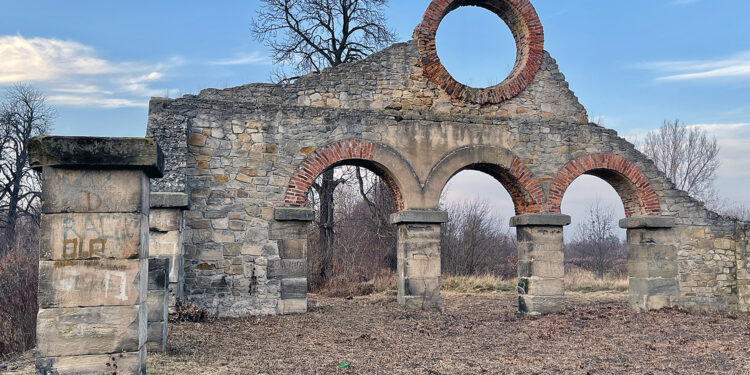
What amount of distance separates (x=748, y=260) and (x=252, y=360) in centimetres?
999

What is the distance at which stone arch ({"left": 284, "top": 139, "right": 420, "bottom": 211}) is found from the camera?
989 centimetres

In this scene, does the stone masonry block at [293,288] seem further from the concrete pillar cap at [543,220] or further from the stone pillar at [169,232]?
the concrete pillar cap at [543,220]

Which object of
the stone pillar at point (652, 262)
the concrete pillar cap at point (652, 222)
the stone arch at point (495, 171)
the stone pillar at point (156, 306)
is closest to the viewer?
the stone pillar at point (156, 306)

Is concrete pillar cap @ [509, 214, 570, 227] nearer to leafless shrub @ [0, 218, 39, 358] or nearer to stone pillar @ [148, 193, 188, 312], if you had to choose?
stone pillar @ [148, 193, 188, 312]

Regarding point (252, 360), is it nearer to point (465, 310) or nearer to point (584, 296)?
point (465, 310)

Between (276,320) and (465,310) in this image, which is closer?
(276,320)

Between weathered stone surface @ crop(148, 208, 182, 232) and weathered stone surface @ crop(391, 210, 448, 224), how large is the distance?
366 cm

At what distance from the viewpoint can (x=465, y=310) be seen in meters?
11.4

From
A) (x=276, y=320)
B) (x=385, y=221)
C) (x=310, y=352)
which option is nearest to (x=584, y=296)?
(x=385, y=221)

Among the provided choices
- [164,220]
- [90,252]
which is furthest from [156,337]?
[164,220]

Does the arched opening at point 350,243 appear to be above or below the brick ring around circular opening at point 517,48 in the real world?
below

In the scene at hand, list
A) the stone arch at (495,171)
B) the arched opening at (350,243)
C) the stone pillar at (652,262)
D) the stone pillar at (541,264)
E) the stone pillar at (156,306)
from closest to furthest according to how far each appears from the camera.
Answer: the stone pillar at (156,306)
the stone arch at (495,171)
the stone pillar at (541,264)
the stone pillar at (652,262)
the arched opening at (350,243)

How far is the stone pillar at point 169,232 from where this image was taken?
884 centimetres

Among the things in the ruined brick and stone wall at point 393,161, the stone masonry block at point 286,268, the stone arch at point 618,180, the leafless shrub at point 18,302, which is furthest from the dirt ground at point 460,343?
the leafless shrub at point 18,302
